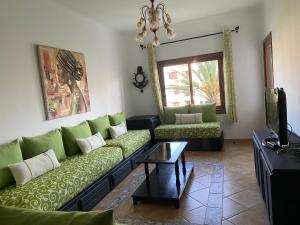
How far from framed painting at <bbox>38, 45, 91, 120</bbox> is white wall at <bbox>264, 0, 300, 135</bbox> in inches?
122

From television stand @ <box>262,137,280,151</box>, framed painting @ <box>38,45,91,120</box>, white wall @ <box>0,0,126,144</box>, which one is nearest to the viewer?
television stand @ <box>262,137,280,151</box>

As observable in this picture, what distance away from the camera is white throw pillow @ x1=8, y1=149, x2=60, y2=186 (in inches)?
95.0

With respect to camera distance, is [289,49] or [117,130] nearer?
[289,49]

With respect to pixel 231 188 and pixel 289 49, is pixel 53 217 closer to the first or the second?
pixel 231 188

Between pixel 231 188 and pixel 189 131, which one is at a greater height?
pixel 189 131

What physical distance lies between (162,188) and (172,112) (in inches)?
110

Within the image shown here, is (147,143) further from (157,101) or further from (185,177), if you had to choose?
(185,177)

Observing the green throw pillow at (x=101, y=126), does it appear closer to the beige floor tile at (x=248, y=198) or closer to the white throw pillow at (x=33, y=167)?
the white throw pillow at (x=33, y=167)

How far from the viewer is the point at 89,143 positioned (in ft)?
11.5

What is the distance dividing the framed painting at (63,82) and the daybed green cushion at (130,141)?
0.79 metres

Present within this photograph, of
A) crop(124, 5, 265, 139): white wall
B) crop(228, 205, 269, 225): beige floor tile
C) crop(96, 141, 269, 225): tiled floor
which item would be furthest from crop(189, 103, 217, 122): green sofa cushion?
crop(228, 205, 269, 225): beige floor tile

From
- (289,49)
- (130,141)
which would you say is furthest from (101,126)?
(289,49)

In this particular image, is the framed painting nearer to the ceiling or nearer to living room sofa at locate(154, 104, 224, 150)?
the ceiling

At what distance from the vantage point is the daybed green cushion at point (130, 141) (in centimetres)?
380
